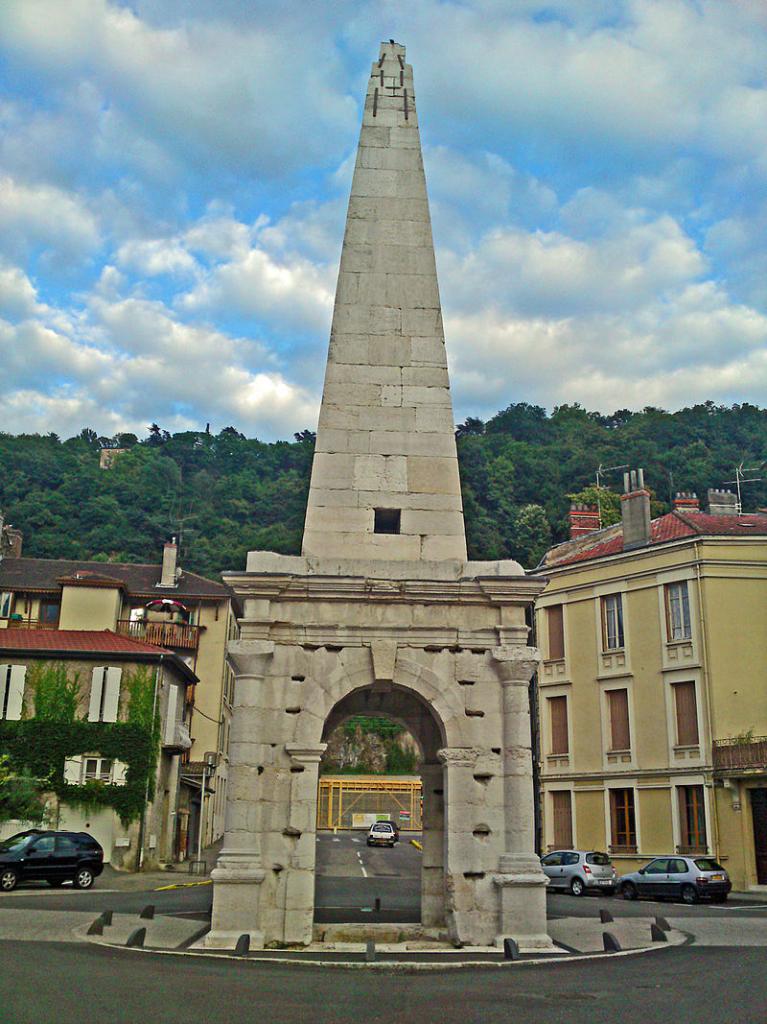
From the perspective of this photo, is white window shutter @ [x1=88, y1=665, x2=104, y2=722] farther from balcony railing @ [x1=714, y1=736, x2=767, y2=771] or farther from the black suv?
balcony railing @ [x1=714, y1=736, x2=767, y2=771]

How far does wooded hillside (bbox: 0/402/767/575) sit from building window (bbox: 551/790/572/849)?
2879 centimetres

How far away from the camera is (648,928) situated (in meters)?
18.7

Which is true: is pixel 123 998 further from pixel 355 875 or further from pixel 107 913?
pixel 355 875

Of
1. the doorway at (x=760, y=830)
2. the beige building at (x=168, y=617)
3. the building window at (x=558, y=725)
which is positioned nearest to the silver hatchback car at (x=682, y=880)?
the doorway at (x=760, y=830)

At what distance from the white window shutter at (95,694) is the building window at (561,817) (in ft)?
58.3

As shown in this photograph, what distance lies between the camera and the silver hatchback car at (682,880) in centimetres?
2658

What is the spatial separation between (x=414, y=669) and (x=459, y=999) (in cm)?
567

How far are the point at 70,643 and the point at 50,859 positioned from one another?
10.4 m

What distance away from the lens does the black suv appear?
2623cm

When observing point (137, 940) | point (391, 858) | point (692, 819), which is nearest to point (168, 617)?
point (391, 858)

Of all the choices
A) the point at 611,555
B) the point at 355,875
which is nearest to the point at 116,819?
the point at 355,875

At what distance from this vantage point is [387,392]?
1692cm

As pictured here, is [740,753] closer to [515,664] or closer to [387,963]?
[515,664]

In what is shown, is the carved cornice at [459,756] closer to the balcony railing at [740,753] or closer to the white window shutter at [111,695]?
the balcony railing at [740,753]
